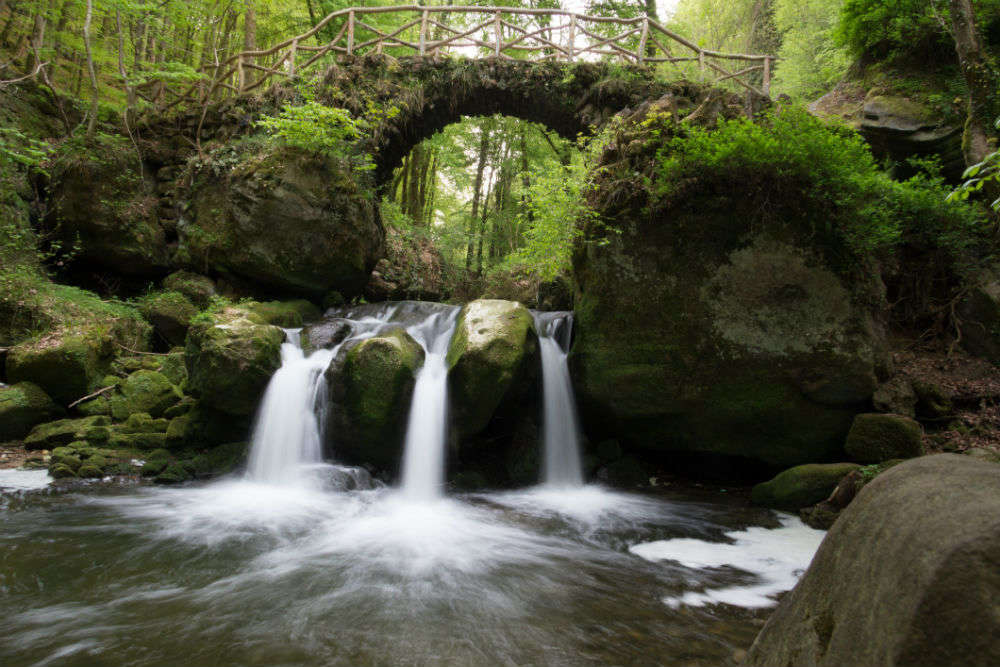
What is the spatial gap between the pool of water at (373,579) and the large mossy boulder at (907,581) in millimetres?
Result: 1340

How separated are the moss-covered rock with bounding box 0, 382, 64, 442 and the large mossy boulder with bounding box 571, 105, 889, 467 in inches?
323

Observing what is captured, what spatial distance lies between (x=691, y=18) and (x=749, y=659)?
29969mm

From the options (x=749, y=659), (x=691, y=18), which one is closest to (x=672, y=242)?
(x=749, y=659)

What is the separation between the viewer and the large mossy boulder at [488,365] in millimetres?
6840

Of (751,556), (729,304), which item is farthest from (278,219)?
(751,556)

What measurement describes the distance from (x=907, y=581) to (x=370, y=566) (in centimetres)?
386

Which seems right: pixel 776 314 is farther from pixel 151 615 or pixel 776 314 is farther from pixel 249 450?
pixel 249 450

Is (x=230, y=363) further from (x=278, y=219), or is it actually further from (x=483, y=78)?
(x=483, y=78)

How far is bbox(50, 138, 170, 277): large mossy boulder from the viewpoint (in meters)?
9.56

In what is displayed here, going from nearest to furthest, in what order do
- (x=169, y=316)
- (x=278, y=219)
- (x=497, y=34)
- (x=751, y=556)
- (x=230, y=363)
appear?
(x=751, y=556) → (x=230, y=363) → (x=169, y=316) → (x=278, y=219) → (x=497, y=34)

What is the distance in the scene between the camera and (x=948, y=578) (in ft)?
4.06

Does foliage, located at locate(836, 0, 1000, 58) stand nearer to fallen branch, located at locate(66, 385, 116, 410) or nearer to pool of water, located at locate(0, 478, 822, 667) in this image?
pool of water, located at locate(0, 478, 822, 667)

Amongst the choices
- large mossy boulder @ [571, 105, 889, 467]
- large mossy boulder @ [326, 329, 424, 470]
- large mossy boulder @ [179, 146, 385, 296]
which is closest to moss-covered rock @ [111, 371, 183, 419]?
large mossy boulder @ [326, 329, 424, 470]

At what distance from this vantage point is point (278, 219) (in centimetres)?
970
